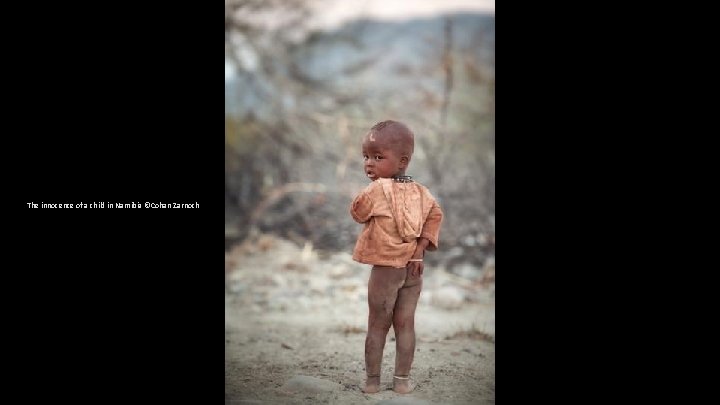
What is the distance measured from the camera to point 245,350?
17.2 feet

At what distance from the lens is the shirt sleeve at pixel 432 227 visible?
4254mm

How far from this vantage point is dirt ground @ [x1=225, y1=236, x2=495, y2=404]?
4.37 m

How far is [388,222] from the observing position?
4160 millimetres

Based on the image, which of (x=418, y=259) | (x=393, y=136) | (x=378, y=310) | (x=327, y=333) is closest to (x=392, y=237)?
(x=418, y=259)

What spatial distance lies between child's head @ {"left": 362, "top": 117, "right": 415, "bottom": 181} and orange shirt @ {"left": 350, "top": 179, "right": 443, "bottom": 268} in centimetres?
7

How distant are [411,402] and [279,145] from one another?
412 centimetres

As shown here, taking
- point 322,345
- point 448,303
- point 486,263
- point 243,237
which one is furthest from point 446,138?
point 322,345

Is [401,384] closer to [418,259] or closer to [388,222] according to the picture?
[418,259]

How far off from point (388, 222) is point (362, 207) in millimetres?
163

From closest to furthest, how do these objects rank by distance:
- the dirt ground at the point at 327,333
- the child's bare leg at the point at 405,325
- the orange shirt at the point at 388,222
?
1. the orange shirt at the point at 388,222
2. the child's bare leg at the point at 405,325
3. the dirt ground at the point at 327,333

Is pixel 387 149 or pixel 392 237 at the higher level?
pixel 387 149

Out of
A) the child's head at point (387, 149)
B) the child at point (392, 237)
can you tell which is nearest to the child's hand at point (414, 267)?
the child at point (392, 237)

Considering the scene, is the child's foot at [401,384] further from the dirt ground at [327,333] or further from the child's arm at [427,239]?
the child's arm at [427,239]

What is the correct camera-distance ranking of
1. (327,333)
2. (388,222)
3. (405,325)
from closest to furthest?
(388,222)
(405,325)
(327,333)
